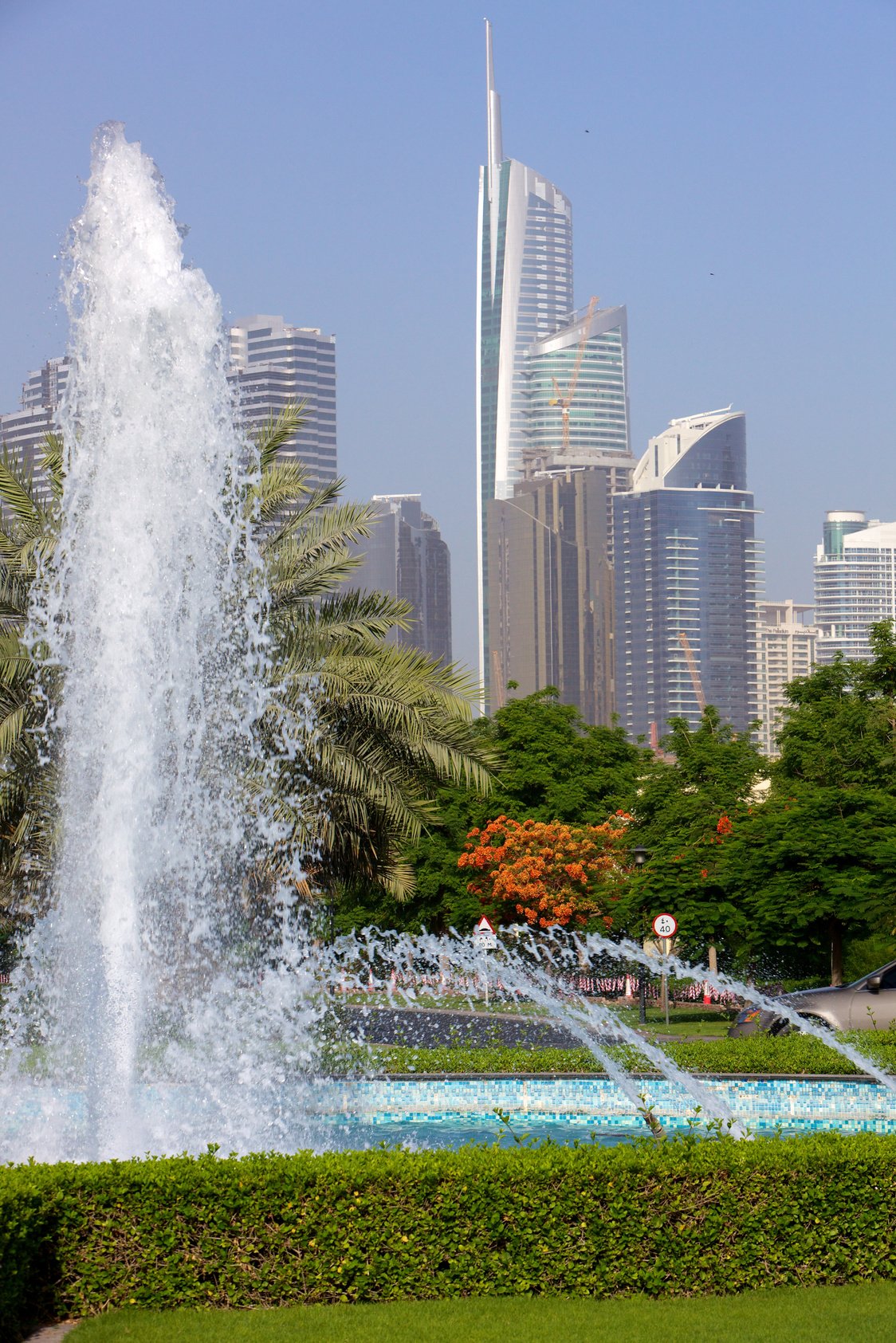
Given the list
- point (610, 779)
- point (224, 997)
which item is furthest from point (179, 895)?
point (610, 779)

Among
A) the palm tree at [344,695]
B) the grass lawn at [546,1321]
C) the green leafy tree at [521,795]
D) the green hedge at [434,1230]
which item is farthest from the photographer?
the green leafy tree at [521,795]

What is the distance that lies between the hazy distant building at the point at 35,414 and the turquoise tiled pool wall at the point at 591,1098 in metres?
7.02

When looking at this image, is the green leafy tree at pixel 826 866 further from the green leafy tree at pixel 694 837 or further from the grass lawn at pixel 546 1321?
the grass lawn at pixel 546 1321

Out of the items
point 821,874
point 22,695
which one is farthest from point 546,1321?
point 821,874

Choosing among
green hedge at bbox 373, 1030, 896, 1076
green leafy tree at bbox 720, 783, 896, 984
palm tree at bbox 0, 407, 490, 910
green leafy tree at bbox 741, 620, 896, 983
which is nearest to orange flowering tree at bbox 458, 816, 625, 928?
green leafy tree at bbox 741, 620, 896, 983

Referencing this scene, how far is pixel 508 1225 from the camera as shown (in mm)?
7898

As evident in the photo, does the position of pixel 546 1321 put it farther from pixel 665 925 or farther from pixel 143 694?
pixel 665 925

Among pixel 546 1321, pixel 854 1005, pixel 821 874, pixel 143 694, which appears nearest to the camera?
pixel 546 1321

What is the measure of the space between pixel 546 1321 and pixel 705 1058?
30.3 feet

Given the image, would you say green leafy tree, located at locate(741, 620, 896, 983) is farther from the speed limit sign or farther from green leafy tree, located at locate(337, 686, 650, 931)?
green leafy tree, located at locate(337, 686, 650, 931)

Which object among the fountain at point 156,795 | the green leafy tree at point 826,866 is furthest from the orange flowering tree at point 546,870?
the fountain at point 156,795

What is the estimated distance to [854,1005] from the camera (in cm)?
1855

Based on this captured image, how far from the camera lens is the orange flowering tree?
37.0 metres

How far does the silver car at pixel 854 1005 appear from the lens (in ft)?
60.3
